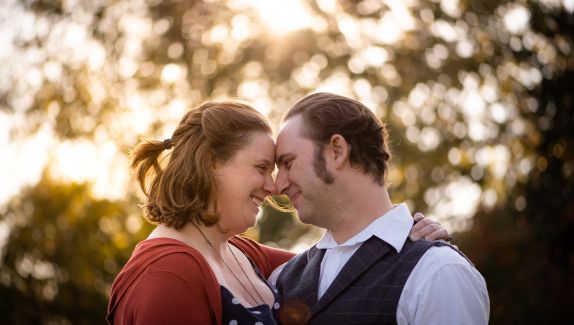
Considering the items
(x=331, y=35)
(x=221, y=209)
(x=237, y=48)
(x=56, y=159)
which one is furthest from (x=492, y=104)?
(x=221, y=209)

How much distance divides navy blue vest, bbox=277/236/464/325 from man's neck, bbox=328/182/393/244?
0.14m

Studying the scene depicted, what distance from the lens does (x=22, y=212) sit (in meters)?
8.97

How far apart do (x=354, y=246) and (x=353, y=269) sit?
179 mm

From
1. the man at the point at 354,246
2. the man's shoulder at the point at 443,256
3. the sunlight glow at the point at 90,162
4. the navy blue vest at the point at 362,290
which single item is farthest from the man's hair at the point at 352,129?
the sunlight glow at the point at 90,162

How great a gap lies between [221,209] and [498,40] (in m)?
5.98

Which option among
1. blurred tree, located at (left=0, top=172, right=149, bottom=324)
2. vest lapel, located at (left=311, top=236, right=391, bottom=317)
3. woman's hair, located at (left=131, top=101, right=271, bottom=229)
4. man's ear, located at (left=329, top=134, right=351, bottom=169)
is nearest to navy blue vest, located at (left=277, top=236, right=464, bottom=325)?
vest lapel, located at (left=311, top=236, right=391, bottom=317)

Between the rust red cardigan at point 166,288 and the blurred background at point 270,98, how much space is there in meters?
5.59

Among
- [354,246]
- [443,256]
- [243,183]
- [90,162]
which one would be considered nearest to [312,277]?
[354,246]

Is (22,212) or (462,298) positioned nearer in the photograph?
(462,298)

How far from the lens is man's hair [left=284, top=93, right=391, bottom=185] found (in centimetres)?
346

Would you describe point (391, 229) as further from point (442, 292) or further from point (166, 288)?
point (166, 288)

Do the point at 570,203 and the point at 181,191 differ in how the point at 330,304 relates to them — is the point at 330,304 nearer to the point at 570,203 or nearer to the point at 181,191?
the point at 181,191

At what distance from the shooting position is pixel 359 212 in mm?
3402

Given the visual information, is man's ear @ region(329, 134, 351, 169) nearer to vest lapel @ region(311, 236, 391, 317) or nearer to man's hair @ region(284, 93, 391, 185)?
man's hair @ region(284, 93, 391, 185)
